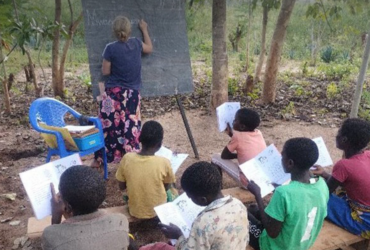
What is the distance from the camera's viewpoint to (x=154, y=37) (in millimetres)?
4328

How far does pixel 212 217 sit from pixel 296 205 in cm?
61

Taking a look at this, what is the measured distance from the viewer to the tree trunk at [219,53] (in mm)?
5609

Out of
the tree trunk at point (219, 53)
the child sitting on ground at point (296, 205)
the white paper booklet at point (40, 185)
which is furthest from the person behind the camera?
the tree trunk at point (219, 53)

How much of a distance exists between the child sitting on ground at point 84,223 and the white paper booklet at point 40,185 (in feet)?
1.71

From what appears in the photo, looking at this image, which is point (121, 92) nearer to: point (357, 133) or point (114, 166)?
point (114, 166)

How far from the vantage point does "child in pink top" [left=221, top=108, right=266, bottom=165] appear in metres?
3.27

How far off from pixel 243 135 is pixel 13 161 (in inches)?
119

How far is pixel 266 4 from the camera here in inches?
270

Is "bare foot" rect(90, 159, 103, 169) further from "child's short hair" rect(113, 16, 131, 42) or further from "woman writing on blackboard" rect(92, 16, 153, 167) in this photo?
"child's short hair" rect(113, 16, 131, 42)

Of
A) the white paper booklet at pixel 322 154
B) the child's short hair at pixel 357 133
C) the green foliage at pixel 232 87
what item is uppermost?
the child's short hair at pixel 357 133

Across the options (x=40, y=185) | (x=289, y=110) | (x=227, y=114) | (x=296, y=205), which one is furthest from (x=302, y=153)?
(x=289, y=110)

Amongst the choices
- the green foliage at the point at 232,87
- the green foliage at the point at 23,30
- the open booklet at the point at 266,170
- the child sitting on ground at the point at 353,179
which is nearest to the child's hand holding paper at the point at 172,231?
the open booklet at the point at 266,170

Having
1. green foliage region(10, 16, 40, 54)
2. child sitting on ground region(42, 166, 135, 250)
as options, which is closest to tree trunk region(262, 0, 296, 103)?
green foliage region(10, 16, 40, 54)

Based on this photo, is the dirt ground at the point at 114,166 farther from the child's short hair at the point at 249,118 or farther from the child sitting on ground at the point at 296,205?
the child sitting on ground at the point at 296,205
